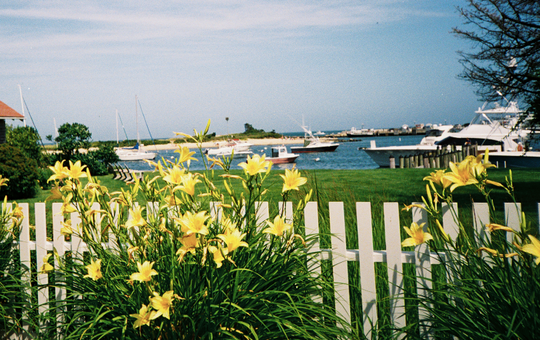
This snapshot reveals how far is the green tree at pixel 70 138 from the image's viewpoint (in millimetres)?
20219

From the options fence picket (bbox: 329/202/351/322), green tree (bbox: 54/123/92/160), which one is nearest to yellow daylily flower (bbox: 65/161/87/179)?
fence picket (bbox: 329/202/351/322)

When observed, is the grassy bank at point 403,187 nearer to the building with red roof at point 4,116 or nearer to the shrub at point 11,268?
the shrub at point 11,268

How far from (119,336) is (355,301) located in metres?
1.42

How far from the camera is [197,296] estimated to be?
5.92ft

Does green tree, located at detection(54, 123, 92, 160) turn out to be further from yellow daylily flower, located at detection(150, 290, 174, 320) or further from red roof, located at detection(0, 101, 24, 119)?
yellow daylily flower, located at detection(150, 290, 174, 320)

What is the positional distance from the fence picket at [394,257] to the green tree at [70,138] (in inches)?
803

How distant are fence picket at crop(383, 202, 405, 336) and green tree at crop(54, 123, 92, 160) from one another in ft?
66.9

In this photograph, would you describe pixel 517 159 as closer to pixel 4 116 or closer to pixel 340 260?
pixel 340 260

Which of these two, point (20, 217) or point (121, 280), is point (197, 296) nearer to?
point (121, 280)

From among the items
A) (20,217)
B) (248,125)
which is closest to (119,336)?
(20,217)

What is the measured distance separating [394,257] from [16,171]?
11682 millimetres

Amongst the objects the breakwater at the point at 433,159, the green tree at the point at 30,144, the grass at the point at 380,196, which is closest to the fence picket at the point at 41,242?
the grass at the point at 380,196

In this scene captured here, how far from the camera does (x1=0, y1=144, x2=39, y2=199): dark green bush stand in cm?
1103

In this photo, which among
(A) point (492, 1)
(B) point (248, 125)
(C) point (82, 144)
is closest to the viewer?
(A) point (492, 1)
